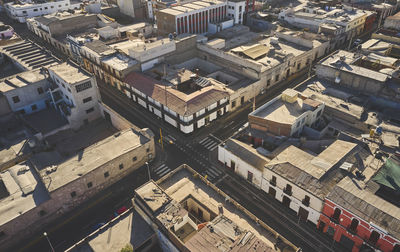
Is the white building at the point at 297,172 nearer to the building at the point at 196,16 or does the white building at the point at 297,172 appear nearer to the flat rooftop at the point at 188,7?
the building at the point at 196,16

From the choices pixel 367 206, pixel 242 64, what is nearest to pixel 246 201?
pixel 367 206

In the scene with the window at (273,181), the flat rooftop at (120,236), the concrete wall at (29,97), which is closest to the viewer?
the flat rooftop at (120,236)

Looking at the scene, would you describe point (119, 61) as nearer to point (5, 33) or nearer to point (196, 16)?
point (196, 16)

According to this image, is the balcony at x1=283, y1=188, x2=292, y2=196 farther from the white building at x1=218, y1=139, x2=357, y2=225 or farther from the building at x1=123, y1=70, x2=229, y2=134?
the building at x1=123, y1=70, x2=229, y2=134

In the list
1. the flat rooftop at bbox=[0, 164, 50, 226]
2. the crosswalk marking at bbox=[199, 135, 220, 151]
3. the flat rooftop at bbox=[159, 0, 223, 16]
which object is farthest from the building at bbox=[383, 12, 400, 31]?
the flat rooftop at bbox=[0, 164, 50, 226]

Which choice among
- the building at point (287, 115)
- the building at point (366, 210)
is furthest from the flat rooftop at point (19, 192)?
the building at point (366, 210)

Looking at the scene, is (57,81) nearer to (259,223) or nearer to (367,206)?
(259,223)
